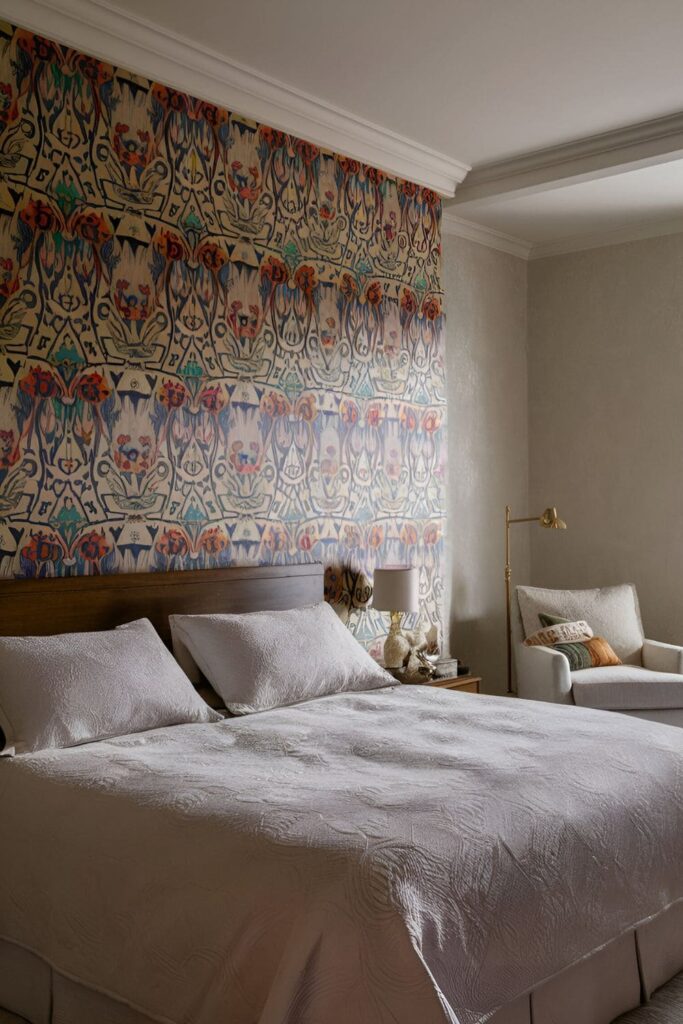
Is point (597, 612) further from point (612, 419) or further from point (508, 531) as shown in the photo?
point (612, 419)

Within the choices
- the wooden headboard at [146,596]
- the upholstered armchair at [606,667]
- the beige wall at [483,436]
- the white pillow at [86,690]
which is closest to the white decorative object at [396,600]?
the wooden headboard at [146,596]

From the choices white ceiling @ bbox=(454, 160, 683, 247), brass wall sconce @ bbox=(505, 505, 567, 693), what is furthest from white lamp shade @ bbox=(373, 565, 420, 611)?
white ceiling @ bbox=(454, 160, 683, 247)

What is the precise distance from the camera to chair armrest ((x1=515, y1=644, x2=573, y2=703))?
471cm

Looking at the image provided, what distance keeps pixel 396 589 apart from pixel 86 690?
183 centimetres

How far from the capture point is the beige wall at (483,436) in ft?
18.1

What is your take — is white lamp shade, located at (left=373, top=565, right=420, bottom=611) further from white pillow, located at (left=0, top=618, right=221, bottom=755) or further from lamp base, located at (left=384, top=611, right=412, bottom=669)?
white pillow, located at (left=0, top=618, right=221, bottom=755)

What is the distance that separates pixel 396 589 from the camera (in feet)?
14.7

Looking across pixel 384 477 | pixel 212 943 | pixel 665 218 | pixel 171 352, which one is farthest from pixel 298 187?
pixel 212 943

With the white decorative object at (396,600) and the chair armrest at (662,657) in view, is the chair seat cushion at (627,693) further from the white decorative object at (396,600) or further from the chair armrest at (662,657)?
the white decorative object at (396,600)

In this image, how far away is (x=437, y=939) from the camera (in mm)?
1938

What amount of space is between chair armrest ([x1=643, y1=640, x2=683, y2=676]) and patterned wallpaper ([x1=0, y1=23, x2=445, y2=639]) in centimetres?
120

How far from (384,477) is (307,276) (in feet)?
3.37

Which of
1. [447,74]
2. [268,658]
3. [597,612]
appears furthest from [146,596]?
[597,612]

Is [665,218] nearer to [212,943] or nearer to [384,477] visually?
[384,477]
